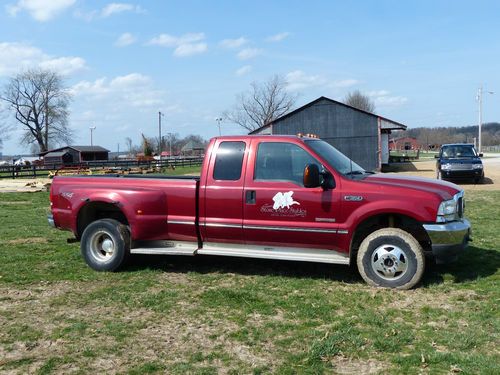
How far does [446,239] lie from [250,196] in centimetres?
234

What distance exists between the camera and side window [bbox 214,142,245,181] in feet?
20.6

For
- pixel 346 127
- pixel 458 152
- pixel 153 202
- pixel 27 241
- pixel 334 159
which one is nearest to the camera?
pixel 334 159

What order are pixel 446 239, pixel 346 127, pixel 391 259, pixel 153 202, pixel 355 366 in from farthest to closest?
pixel 346 127, pixel 153 202, pixel 391 259, pixel 446 239, pixel 355 366

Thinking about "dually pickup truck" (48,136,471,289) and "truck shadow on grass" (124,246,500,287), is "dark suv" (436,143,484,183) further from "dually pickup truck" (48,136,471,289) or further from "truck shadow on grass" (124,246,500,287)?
"dually pickup truck" (48,136,471,289)

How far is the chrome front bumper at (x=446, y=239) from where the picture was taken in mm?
5559

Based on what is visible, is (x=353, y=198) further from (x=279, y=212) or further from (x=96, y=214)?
(x=96, y=214)

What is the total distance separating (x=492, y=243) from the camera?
26.5ft

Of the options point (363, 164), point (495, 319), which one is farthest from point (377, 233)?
point (363, 164)

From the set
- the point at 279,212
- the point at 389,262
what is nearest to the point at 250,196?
the point at 279,212

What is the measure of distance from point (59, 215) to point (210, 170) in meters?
2.40

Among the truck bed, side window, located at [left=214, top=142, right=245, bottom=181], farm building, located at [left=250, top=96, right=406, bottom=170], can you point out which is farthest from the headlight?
farm building, located at [left=250, top=96, right=406, bottom=170]

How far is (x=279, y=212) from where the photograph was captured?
6016mm

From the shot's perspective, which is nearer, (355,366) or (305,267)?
(355,366)

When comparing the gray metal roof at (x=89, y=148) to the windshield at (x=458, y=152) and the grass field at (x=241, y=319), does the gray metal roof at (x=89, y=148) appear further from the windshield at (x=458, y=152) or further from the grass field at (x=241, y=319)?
the grass field at (x=241, y=319)
